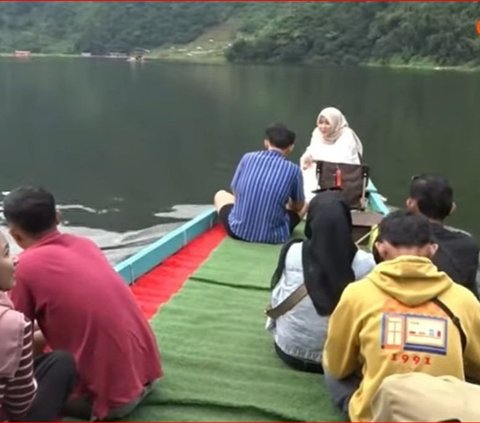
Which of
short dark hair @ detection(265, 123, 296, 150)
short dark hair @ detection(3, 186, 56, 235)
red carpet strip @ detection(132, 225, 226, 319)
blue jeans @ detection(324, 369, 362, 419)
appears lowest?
red carpet strip @ detection(132, 225, 226, 319)

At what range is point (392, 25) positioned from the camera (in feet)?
194

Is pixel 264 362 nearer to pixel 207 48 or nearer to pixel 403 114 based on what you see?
pixel 403 114

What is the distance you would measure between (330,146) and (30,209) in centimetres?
Answer: 443

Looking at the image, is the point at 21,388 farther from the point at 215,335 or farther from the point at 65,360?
the point at 215,335

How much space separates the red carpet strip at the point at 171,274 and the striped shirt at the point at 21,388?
1722 millimetres

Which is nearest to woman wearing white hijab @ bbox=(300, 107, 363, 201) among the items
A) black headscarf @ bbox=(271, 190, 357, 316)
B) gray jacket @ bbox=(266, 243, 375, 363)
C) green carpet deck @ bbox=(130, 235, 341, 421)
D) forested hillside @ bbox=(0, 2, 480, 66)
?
green carpet deck @ bbox=(130, 235, 341, 421)

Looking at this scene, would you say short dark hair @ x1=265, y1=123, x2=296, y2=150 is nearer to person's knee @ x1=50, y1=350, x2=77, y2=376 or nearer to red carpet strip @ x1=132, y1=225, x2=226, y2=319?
red carpet strip @ x1=132, y1=225, x2=226, y2=319

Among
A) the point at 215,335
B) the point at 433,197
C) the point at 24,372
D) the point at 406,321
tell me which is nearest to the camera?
the point at 24,372

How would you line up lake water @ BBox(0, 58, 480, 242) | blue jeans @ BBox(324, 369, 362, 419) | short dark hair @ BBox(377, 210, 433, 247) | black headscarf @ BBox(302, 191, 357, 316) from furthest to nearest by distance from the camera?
lake water @ BBox(0, 58, 480, 242)
black headscarf @ BBox(302, 191, 357, 316)
blue jeans @ BBox(324, 369, 362, 419)
short dark hair @ BBox(377, 210, 433, 247)

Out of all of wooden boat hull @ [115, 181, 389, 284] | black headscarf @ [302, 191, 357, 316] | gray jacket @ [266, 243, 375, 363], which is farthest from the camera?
wooden boat hull @ [115, 181, 389, 284]

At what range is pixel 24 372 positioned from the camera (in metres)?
2.41

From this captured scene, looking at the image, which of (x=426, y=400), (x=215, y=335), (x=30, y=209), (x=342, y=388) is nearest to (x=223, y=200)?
(x=215, y=335)

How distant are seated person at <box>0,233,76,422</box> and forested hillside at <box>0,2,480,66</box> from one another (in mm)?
52495

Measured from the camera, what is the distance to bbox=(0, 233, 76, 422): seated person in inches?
92.5
